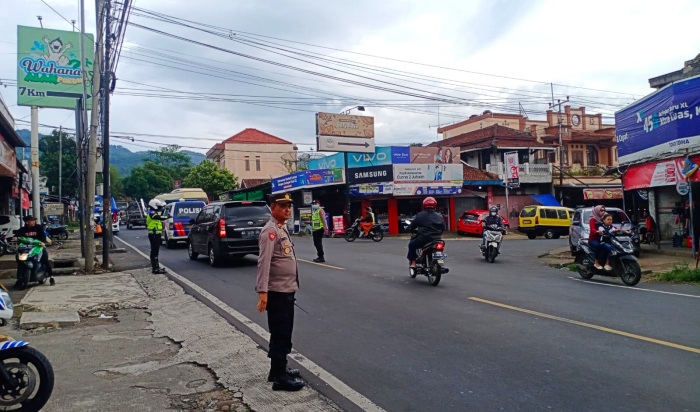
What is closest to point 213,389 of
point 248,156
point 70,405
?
point 70,405

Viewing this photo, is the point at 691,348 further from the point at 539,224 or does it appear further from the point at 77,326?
the point at 539,224

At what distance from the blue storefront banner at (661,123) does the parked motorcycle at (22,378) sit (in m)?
18.4

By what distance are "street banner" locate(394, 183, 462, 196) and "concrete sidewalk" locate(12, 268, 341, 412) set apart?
25.2 metres

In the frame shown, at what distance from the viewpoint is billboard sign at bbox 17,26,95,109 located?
2380 cm

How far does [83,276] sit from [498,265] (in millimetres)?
11468

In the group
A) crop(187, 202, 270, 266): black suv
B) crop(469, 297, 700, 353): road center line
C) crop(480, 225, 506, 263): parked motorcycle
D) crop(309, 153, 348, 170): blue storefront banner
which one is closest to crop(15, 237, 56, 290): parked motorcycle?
crop(187, 202, 270, 266): black suv

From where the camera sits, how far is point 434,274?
11297mm

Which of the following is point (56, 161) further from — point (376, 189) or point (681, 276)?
point (681, 276)

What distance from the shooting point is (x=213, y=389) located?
527 centimetres

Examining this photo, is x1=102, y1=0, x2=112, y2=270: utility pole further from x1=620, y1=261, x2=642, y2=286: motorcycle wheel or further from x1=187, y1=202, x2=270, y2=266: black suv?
x1=620, y1=261, x2=642, y2=286: motorcycle wheel

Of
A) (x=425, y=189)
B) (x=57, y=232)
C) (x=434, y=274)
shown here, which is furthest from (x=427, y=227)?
(x=57, y=232)

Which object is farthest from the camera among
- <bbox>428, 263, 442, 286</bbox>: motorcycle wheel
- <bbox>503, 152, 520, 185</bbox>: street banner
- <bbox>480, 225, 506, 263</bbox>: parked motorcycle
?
<bbox>503, 152, 520, 185</bbox>: street banner

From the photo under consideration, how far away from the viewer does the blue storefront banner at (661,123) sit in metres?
17.1

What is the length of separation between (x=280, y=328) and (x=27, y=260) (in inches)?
361
